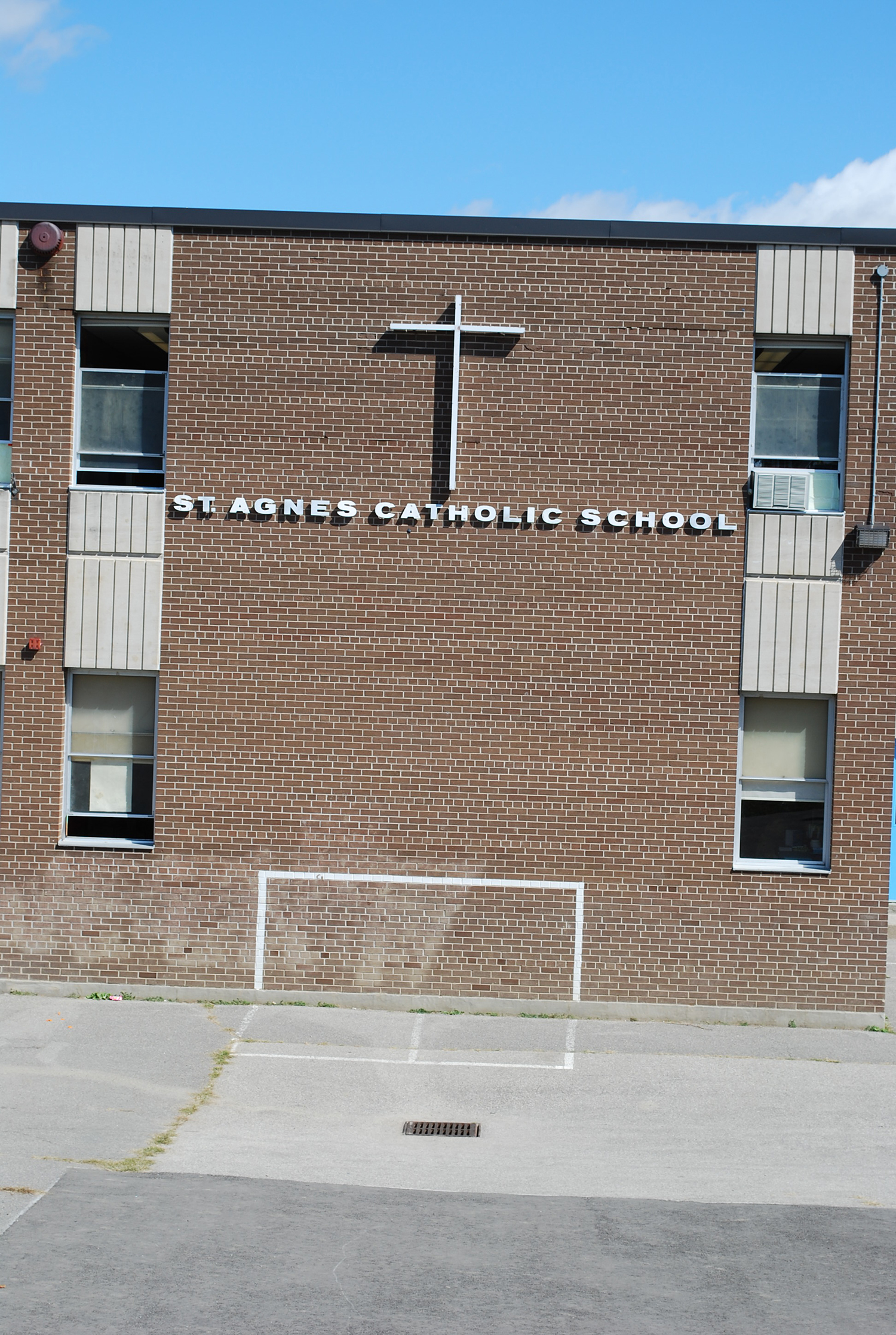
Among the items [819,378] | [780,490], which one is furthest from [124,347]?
[819,378]

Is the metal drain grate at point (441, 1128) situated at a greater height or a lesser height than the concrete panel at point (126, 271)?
lesser

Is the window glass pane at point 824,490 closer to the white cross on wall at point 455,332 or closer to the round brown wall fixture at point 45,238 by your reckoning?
the white cross on wall at point 455,332

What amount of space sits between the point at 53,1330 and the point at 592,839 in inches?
308

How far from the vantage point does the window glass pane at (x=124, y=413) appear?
13.0 meters

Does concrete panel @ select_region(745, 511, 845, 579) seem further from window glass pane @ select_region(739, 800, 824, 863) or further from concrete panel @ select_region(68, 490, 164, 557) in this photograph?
concrete panel @ select_region(68, 490, 164, 557)

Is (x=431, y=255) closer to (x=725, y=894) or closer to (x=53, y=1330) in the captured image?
(x=725, y=894)

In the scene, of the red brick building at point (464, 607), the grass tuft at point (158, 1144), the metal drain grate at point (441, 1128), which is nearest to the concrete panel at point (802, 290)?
the red brick building at point (464, 607)

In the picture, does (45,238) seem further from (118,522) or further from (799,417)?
(799,417)

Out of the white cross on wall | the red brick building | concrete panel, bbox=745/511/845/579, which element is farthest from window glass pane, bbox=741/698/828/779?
the white cross on wall

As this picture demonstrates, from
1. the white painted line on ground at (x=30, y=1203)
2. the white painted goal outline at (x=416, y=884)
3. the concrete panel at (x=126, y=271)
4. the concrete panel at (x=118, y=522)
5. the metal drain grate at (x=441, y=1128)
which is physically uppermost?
the concrete panel at (x=126, y=271)

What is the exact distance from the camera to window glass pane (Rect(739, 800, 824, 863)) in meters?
12.8

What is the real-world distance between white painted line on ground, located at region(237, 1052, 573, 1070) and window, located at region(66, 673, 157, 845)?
299 cm

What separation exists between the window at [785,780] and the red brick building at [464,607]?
0.07 meters

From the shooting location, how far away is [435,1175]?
8.33 metres
